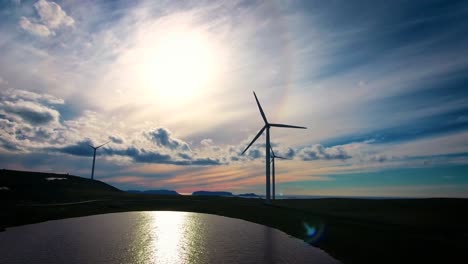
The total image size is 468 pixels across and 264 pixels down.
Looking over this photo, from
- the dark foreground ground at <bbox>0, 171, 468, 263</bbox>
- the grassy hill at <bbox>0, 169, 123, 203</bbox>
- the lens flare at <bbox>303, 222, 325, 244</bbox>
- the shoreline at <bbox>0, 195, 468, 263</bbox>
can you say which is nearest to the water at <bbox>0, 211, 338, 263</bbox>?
the lens flare at <bbox>303, 222, 325, 244</bbox>

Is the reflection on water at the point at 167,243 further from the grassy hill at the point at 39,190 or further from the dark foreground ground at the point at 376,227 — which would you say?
the grassy hill at the point at 39,190

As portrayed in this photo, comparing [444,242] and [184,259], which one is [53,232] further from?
[444,242]

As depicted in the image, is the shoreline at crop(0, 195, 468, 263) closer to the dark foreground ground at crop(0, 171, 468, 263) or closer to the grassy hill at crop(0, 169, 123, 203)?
the dark foreground ground at crop(0, 171, 468, 263)

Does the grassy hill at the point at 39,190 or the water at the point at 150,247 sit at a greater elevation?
the grassy hill at the point at 39,190

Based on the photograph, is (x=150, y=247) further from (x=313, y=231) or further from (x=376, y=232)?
(x=376, y=232)

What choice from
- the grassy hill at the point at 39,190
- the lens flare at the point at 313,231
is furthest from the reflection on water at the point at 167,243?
the grassy hill at the point at 39,190

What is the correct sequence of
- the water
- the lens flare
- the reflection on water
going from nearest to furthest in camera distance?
the water → the reflection on water → the lens flare
